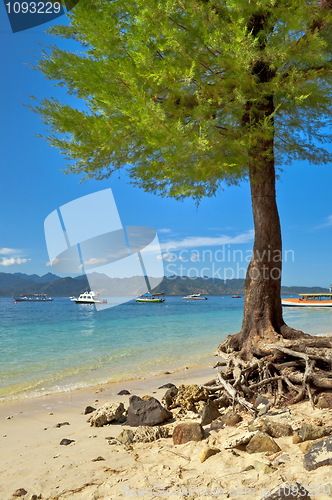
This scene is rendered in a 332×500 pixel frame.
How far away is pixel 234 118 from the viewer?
7.66 m

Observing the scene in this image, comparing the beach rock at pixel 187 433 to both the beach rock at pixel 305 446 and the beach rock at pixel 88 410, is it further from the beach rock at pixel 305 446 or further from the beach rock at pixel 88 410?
the beach rock at pixel 88 410

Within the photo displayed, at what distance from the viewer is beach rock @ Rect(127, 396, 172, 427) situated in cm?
604

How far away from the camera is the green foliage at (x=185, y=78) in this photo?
6.21 metres

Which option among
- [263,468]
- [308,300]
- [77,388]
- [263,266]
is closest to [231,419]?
[263,468]

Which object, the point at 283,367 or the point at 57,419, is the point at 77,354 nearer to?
the point at 57,419

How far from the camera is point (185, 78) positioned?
20.5 feet

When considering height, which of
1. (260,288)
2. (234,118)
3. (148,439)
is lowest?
(148,439)

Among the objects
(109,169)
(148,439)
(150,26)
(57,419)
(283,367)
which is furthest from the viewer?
(109,169)

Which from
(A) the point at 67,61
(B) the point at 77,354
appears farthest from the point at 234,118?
(B) the point at 77,354

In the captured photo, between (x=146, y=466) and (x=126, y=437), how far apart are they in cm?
119

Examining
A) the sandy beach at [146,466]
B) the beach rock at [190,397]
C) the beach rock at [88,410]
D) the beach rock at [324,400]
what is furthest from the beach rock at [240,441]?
the beach rock at [88,410]

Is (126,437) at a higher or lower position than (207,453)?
lower

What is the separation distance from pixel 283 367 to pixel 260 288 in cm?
173

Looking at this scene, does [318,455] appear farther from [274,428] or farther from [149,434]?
[149,434]
